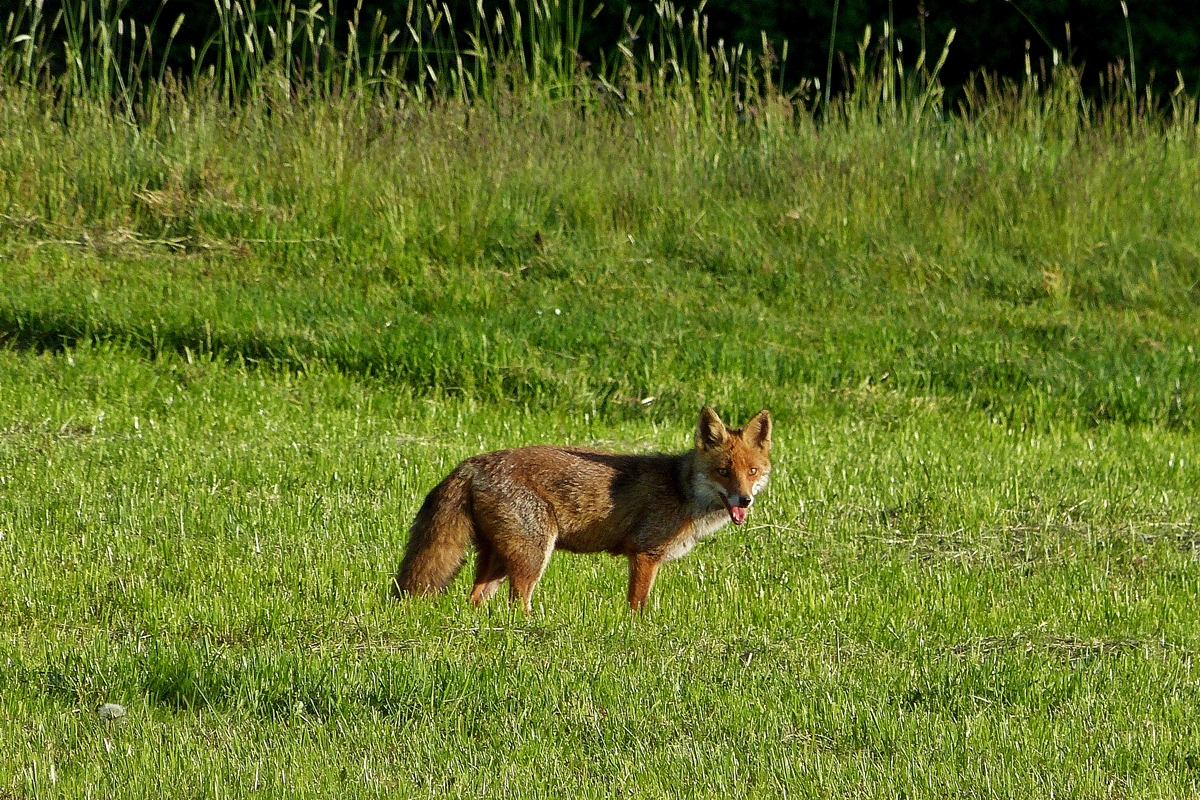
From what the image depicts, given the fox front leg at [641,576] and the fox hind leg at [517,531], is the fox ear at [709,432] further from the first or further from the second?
the fox hind leg at [517,531]

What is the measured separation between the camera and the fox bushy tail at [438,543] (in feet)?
21.1

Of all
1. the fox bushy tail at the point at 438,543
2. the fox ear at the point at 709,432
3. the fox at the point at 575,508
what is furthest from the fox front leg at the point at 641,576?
the fox bushy tail at the point at 438,543

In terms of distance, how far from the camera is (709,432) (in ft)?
23.0

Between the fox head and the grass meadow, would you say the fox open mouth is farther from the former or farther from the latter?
the grass meadow

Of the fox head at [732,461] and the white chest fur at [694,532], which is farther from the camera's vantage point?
the white chest fur at [694,532]

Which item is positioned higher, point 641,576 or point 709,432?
point 709,432

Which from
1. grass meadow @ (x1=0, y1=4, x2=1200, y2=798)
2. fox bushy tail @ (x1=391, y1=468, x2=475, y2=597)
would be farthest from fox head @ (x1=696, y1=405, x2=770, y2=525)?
fox bushy tail @ (x1=391, y1=468, x2=475, y2=597)

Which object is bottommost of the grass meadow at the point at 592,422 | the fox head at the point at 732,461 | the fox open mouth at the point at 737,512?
the grass meadow at the point at 592,422

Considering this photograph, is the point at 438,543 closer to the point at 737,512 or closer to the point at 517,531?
the point at 517,531

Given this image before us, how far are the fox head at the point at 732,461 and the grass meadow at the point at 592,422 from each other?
56cm

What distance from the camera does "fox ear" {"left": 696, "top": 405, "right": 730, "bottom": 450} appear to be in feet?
22.8

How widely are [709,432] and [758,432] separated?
0.28 meters

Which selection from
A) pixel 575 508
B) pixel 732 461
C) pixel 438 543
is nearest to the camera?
pixel 438 543

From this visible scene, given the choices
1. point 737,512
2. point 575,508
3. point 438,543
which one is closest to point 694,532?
point 737,512
